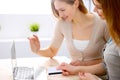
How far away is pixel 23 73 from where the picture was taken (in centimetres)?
147

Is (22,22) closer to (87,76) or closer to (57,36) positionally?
(57,36)

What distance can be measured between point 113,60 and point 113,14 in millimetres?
307

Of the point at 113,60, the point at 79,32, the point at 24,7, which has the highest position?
the point at 24,7

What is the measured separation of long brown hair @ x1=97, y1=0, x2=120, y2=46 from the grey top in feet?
0.52

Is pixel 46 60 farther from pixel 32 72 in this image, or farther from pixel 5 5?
pixel 5 5

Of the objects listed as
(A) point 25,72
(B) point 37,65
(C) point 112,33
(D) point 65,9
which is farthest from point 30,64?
(C) point 112,33

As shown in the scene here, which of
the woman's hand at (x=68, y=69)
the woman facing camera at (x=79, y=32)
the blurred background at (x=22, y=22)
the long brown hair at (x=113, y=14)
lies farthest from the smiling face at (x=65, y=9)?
the blurred background at (x=22, y=22)

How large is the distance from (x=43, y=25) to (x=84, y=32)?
3.73ft

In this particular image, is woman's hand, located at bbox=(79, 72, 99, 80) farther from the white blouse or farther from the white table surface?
the white blouse

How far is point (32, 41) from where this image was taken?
1.81m

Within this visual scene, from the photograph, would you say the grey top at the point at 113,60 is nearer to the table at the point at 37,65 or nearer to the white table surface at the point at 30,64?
the table at the point at 37,65

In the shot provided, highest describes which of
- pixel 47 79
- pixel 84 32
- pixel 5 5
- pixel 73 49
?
pixel 5 5

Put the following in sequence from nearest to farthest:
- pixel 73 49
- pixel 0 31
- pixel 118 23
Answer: pixel 118 23 < pixel 73 49 < pixel 0 31

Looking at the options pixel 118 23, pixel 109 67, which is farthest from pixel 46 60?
pixel 118 23
